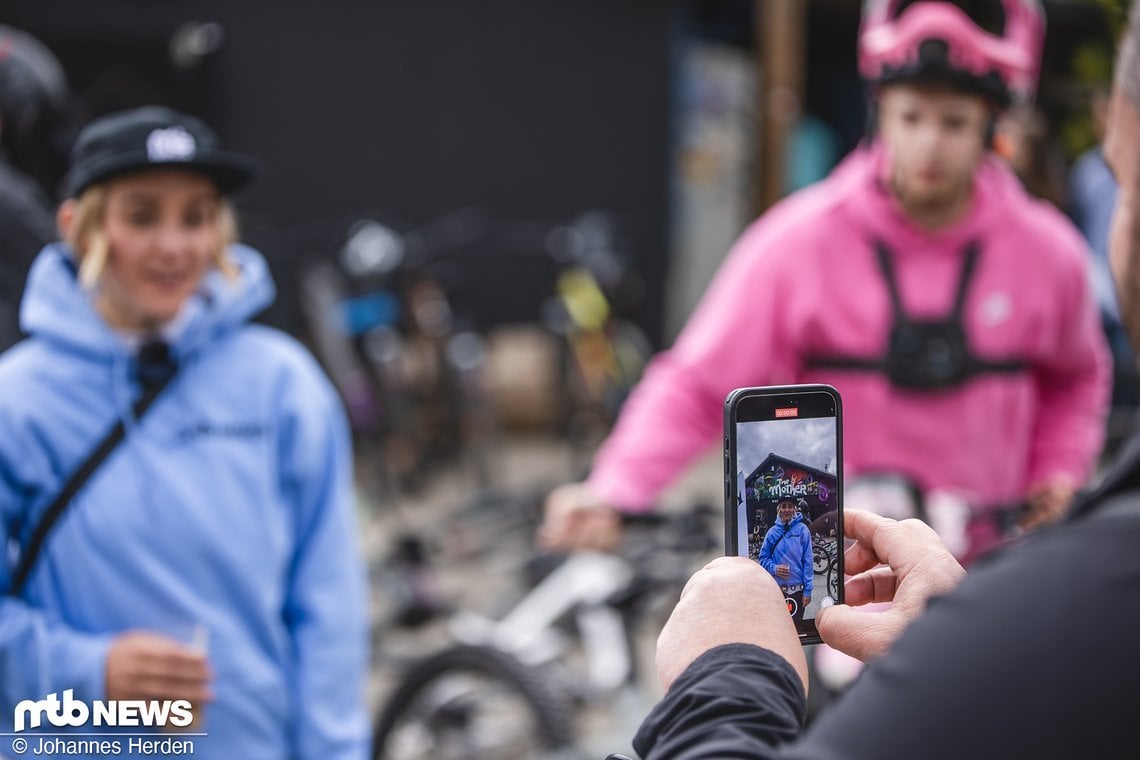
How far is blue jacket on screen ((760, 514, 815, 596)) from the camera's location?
1453 mm

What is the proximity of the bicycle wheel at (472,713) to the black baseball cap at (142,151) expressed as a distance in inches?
77.3

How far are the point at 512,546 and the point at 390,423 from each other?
5.92 ft

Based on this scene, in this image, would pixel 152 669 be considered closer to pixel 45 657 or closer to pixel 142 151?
pixel 45 657

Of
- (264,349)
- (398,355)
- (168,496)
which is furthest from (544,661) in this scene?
(398,355)

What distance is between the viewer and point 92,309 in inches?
105

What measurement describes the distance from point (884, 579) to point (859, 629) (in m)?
0.16

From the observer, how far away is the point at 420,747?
4422mm

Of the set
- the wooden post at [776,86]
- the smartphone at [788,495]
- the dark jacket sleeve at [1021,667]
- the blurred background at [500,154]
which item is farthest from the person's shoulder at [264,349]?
the wooden post at [776,86]

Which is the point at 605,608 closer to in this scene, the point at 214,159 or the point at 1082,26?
the point at 214,159

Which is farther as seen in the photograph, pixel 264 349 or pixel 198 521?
pixel 264 349

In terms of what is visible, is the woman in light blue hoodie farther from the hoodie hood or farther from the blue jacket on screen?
the blue jacket on screen

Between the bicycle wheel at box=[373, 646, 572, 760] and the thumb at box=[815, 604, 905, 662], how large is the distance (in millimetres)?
2833

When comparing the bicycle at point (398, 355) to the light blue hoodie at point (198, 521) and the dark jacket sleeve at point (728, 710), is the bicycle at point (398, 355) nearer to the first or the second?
the light blue hoodie at point (198, 521)

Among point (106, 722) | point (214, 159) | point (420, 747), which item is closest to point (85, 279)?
point (214, 159)
